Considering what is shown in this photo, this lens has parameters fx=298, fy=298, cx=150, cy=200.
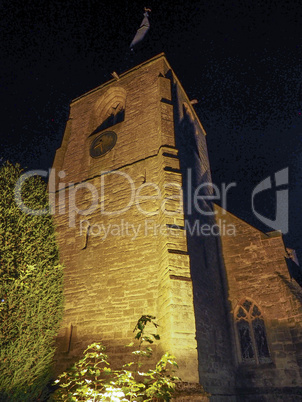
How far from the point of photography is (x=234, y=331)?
10.1 meters

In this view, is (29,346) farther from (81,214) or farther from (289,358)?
(289,358)

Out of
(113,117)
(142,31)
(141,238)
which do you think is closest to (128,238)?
(141,238)

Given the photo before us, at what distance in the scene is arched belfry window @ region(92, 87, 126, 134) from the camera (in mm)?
13664

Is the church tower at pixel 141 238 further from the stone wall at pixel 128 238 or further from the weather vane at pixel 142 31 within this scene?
the weather vane at pixel 142 31

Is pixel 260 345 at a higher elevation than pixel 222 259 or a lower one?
lower

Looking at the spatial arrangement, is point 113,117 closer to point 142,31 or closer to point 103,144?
point 103,144

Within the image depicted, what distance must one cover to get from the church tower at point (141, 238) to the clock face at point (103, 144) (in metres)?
0.06

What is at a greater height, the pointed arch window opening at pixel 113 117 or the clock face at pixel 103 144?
the pointed arch window opening at pixel 113 117

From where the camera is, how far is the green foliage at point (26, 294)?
6.60 metres

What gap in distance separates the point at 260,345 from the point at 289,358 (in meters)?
0.94

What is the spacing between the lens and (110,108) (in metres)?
14.3

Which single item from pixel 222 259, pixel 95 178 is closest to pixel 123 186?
pixel 95 178

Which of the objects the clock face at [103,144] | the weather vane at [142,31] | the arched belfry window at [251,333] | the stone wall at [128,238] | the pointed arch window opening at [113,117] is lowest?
the arched belfry window at [251,333]

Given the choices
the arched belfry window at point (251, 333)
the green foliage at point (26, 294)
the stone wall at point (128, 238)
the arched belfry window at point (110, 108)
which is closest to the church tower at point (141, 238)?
the stone wall at point (128, 238)
